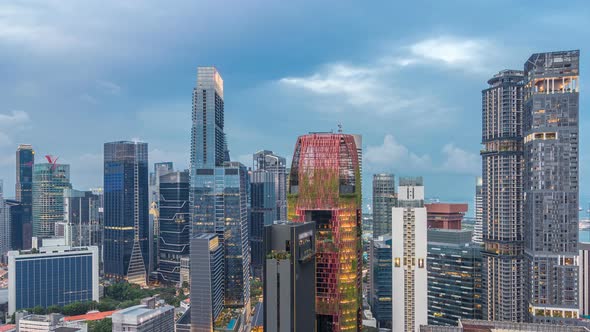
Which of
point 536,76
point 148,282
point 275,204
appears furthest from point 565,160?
point 148,282

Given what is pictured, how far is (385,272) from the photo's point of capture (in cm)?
9038

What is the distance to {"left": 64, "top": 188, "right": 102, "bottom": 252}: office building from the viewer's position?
142750 mm

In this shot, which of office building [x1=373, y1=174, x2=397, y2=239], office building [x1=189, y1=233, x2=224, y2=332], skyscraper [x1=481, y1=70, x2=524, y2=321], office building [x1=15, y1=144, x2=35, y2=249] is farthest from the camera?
office building [x1=15, y1=144, x2=35, y2=249]

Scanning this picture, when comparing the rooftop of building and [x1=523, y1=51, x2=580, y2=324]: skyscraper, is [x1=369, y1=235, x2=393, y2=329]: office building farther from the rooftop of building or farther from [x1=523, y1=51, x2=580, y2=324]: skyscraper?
the rooftop of building

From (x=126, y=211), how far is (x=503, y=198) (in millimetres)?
103379

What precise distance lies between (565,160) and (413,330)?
3631 cm

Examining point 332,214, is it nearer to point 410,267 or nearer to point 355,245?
point 355,245

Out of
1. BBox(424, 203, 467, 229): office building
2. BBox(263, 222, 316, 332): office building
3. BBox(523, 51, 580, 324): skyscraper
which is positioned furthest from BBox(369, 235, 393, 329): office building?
BBox(263, 222, 316, 332): office building

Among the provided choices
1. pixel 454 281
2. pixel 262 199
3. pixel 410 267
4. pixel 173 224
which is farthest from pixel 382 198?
pixel 173 224

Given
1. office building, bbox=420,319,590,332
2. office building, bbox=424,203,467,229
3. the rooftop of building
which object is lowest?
the rooftop of building

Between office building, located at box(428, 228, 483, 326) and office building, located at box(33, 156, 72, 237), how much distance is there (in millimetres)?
124943

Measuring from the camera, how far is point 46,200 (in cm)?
15175

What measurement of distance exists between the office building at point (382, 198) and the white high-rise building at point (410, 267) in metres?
50.7

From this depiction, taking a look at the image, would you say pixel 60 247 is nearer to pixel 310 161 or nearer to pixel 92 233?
pixel 92 233
